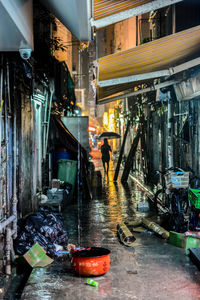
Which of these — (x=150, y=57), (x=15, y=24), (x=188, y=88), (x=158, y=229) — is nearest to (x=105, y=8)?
(x=15, y=24)

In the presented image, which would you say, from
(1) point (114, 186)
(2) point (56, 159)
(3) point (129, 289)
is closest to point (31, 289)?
(3) point (129, 289)

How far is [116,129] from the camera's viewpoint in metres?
40.8

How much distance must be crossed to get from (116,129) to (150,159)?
2450 centimetres

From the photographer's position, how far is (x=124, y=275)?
559cm

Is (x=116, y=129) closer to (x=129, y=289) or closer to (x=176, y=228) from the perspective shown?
(x=176, y=228)

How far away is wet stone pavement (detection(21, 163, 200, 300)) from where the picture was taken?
→ 16.0 feet

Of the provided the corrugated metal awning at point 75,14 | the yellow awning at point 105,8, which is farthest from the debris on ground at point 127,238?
the yellow awning at point 105,8

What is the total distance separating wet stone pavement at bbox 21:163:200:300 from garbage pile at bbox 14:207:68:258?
436mm

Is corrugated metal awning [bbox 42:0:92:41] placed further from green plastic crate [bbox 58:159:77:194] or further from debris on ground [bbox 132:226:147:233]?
green plastic crate [bbox 58:159:77:194]

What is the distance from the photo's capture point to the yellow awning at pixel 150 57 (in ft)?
20.8

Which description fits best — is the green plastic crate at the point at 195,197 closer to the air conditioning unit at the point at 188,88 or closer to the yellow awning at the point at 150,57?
the air conditioning unit at the point at 188,88

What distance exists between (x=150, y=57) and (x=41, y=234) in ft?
14.5

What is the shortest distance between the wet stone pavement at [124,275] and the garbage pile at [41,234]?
1.43 ft

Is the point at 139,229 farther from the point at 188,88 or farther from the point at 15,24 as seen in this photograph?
the point at 15,24
